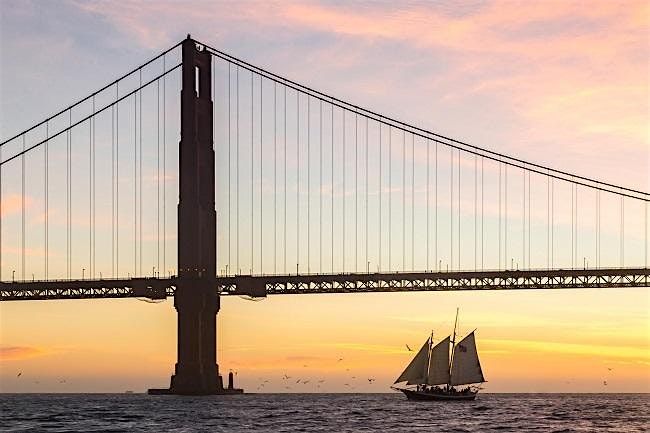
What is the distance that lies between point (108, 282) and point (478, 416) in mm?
39240

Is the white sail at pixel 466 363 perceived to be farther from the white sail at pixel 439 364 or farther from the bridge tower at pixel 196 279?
the bridge tower at pixel 196 279

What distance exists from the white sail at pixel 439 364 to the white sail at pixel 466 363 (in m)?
1.07

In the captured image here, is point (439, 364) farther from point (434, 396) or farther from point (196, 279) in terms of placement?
point (196, 279)

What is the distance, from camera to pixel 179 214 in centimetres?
12362

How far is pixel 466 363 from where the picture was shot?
147375mm

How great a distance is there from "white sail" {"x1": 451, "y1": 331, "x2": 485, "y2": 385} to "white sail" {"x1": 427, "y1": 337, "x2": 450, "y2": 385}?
1.07 metres

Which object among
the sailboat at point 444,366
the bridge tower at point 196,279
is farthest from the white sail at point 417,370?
the bridge tower at point 196,279

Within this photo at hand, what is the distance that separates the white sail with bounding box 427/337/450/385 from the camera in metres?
148

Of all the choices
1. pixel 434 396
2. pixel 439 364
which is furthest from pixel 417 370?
pixel 434 396

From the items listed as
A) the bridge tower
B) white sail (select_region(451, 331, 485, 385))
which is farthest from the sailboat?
the bridge tower

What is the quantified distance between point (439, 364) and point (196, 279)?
37163 millimetres

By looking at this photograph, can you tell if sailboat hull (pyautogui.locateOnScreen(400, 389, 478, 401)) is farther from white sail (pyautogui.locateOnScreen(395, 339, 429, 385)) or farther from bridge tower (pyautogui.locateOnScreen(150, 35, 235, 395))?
bridge tower (pyautogui.locateOnScreen(150, 35, 235, 395))

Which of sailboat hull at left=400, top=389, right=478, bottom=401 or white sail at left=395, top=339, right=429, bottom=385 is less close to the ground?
white sail at left=395, top=339, right=429, bottom=385

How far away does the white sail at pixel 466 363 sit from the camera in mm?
146500
